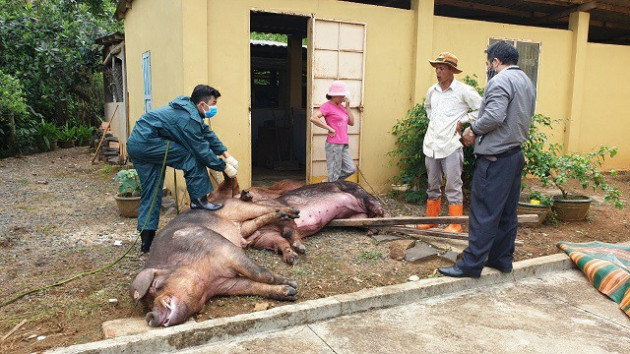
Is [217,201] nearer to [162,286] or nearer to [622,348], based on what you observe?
[162,286]

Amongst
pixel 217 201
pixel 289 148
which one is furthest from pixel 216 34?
pixel 289 148

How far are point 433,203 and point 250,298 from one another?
2.93 meters

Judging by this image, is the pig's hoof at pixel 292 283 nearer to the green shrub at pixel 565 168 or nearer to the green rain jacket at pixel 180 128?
the green rain jacket at pixel 180 128

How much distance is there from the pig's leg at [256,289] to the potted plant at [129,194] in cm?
298

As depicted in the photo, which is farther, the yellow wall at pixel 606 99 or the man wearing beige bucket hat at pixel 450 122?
the yellow wall at pixel 606 99

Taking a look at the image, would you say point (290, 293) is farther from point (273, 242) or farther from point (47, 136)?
point (47, 136)

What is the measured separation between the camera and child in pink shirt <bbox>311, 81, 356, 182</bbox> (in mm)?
6293

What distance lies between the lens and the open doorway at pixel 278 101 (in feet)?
34.4

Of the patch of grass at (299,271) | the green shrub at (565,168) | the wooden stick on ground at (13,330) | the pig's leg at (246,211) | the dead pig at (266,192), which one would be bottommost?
the wooden stick on ground at (13,330)

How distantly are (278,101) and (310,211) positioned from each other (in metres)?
8.13

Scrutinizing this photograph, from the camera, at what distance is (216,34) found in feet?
20.6

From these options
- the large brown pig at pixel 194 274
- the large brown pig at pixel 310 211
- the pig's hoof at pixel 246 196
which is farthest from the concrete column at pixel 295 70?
the large brown pig at pixel 194 274

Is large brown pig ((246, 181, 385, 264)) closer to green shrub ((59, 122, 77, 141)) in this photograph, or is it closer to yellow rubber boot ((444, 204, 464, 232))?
yellow rubber boot ((444, 204, 464, 232))

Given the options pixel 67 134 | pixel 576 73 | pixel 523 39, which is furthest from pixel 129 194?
pixel 67 134
